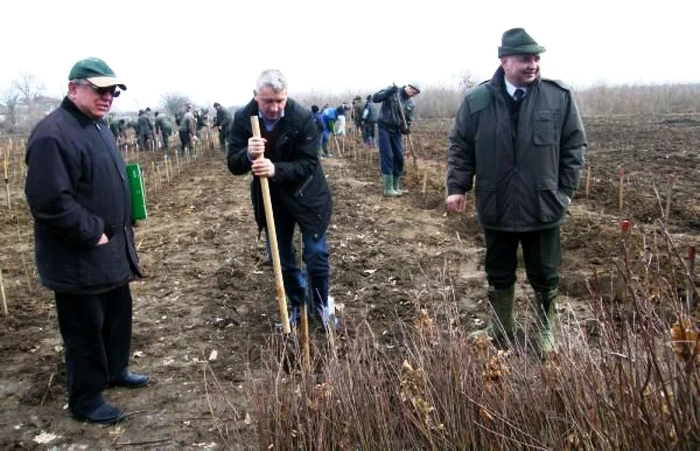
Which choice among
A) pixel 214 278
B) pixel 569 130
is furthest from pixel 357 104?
pixel 569 130

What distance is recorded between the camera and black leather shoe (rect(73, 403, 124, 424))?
306cm

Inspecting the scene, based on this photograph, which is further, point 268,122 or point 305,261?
point 305,261

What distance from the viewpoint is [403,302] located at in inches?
184

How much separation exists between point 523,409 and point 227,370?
84.8 inches

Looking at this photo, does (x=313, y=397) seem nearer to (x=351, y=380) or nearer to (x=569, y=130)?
(x=351, y=380)

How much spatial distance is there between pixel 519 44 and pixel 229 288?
329 centimetres

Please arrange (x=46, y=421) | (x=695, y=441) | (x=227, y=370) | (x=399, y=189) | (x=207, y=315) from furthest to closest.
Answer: (x=399, y=189) → (x=207, y=315) → (x=227, y=370) → (x=46, y=421) → (x=695, y=441)

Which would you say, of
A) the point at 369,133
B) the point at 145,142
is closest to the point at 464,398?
the point at 369,133

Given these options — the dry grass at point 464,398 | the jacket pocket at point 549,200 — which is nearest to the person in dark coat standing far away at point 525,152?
the jacket pocket at point 549,200

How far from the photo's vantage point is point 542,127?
10.7 ft

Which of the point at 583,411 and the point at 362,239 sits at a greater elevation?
the point at 583,411

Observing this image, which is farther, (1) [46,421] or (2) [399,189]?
(2) [399,189]

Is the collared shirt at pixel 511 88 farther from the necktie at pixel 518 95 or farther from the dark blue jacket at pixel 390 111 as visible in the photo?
the dark blue jacket at pixel 390 111

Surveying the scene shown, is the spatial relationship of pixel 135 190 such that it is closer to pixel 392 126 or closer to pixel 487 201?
pixel 487 201
